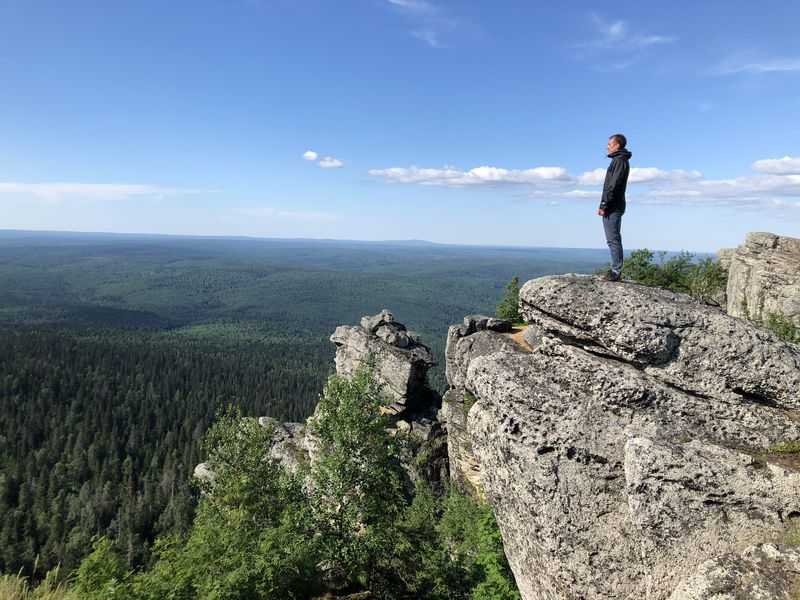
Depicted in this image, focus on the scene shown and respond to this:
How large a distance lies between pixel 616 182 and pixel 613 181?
0.33 ft

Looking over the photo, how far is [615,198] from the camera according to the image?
14.7 meters

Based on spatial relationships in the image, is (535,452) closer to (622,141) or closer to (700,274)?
(622,141)

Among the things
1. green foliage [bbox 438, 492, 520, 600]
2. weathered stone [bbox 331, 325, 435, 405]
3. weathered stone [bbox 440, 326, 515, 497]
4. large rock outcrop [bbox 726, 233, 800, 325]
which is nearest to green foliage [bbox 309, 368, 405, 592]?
green foliage [bbox 438, 492, 520, 600]

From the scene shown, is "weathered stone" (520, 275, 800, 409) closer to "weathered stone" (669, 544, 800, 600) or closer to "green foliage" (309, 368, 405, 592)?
"weathered stone" (669, 544, 800, 600)

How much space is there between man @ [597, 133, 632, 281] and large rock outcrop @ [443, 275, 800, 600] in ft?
4.09

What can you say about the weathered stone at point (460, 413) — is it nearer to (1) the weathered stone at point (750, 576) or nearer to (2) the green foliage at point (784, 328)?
(2) the green foliage at point (784, 328)

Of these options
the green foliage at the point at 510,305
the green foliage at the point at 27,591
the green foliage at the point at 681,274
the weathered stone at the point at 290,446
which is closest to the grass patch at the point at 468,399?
the green foliage at the point at 510,305

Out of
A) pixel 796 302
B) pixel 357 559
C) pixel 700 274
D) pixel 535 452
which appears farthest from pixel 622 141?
pixel 700 274

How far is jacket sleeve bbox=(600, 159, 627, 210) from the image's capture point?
14414mm

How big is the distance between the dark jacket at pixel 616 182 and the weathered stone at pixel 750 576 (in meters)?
9.70

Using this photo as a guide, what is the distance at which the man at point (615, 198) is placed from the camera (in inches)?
568

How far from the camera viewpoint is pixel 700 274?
158 feet

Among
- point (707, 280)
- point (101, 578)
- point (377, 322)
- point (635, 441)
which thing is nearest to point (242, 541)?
point (101, 578)

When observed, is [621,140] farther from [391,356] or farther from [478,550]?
[391,356]
